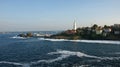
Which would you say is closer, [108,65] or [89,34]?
[108,65]

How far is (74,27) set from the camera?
116m

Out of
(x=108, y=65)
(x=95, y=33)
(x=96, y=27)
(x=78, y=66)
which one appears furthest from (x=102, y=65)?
(x=96, y=27)

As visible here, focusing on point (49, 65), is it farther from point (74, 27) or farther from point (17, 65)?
point (74, 27)

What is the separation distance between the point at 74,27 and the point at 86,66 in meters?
91.1

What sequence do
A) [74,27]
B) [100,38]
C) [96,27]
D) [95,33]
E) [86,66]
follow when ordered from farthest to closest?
1. [74,27]
2. [96,27]
3. [95,33]
4. [100,38]
5. [86,66]

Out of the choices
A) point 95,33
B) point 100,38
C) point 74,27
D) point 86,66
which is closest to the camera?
point 86,66

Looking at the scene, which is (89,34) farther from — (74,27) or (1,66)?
(1,66)

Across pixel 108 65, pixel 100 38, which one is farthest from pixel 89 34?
pixel 108 65

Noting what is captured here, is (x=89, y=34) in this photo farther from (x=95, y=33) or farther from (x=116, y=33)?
(x=116, y=33)

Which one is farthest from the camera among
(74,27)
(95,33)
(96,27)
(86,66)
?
(74,27)

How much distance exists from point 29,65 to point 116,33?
60431 mm

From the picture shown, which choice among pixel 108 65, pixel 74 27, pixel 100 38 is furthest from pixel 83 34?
pixel 108 65

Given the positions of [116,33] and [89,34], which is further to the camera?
[89,34]

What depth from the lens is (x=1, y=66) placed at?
2559 cm
